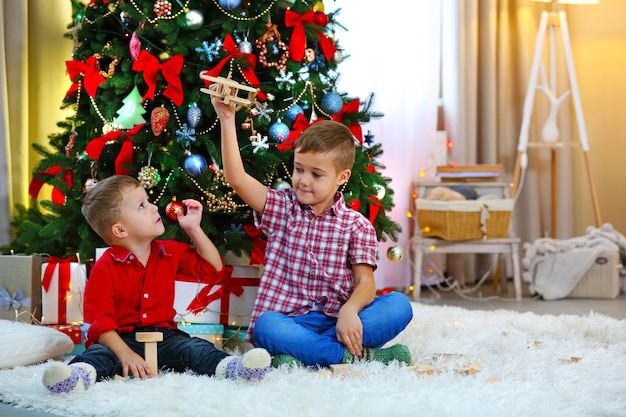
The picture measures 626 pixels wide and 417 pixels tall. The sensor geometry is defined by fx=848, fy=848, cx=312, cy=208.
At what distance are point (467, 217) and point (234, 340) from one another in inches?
66.7

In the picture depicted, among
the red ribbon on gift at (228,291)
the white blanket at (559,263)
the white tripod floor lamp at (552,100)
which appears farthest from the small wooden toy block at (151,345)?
the white tripod floor lamp at (552,100)

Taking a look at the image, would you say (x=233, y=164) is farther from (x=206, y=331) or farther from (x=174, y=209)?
(x=206, y=331)

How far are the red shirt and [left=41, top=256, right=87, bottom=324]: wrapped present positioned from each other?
34 cm

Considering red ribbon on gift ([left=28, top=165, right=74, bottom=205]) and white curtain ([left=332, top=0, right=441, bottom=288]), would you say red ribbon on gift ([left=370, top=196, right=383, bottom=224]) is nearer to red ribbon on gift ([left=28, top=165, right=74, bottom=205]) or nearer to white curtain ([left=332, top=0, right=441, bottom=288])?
red ribbon on gift ([left=28, top=165, right=74, bottom=205])

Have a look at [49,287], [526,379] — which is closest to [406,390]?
[526,379]

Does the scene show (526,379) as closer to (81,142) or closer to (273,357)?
(273,357)

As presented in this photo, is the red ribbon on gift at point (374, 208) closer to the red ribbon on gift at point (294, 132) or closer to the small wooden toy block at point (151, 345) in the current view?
the red ribbon on gift at point (294, 132)

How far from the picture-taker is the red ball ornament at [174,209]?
215 centimetres

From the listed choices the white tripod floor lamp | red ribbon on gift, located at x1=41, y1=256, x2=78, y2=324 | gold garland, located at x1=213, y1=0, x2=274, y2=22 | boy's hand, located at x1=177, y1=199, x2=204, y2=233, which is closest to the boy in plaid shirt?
boy's hand, located at x1=177, y1=199, x2=204, y2=233

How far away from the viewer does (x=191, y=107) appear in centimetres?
219

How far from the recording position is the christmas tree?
220cm

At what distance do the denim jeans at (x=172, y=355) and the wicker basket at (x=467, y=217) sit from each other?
1900mm

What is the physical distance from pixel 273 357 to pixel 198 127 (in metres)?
0.70

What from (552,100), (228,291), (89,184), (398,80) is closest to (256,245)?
(228,291)
